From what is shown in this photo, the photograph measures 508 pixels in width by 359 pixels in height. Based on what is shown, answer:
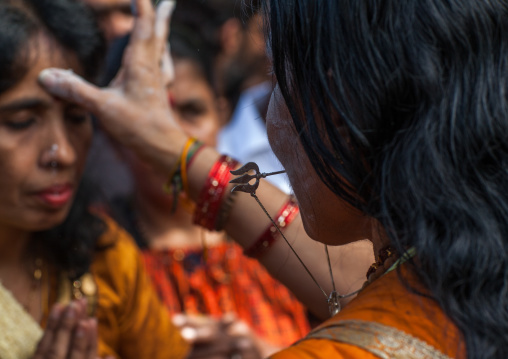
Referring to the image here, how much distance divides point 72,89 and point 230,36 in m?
2.82

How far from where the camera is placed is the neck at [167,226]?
110 inches

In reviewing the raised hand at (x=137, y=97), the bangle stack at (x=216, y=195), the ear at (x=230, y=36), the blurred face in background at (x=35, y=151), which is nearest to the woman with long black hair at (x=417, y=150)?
the bangle stack at (x=216, y=195)

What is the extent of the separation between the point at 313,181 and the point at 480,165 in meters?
0.29

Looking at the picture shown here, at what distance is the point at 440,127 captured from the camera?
0.81m

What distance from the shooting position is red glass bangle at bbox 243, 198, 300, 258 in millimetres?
1502

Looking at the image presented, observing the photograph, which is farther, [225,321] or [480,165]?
[225,321]

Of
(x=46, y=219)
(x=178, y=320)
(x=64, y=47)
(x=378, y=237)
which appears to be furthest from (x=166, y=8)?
(x=178, y=320)

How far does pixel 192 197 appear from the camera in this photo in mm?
1601

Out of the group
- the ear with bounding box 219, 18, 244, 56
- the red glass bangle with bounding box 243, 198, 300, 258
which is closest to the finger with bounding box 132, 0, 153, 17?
the red glass bangle with bounding box 243, 198, 300, 258

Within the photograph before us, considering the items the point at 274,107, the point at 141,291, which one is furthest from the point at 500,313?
the point at 141,291

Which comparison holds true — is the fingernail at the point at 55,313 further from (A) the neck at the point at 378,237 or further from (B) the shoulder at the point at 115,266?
(A) the neck at the point at 378,237

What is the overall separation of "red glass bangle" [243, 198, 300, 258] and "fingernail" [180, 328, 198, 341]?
0.90 metres

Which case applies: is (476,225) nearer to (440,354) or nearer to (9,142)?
(440,354)

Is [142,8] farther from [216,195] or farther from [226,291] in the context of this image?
[226,291]
